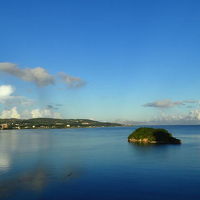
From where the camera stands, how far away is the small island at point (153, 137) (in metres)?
150

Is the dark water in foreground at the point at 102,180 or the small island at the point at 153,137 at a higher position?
the small island at the point at 153,137

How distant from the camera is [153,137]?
151000 millimetres

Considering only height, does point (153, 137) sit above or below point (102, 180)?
above

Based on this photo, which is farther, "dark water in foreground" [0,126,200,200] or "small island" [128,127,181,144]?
"small island" [128,127,181,144]

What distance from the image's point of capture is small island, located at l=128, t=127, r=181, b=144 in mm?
149875

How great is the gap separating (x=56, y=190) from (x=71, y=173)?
17079 millimetres

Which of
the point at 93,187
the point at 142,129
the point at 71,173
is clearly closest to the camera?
the point at 93,187

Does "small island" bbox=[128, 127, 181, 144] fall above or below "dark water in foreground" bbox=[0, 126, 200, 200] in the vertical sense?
above

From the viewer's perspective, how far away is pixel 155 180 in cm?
5891

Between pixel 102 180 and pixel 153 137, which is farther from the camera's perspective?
pixel 153 137

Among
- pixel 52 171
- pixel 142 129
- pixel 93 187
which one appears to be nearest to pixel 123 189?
pixel 93 187

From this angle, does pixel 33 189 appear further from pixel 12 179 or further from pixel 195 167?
pixel 195 167

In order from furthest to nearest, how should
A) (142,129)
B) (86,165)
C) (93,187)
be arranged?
(142,129)
(86,165)
(93,187)

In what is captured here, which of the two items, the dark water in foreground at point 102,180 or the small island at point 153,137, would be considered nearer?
the dark water in foreground at point 102,180
